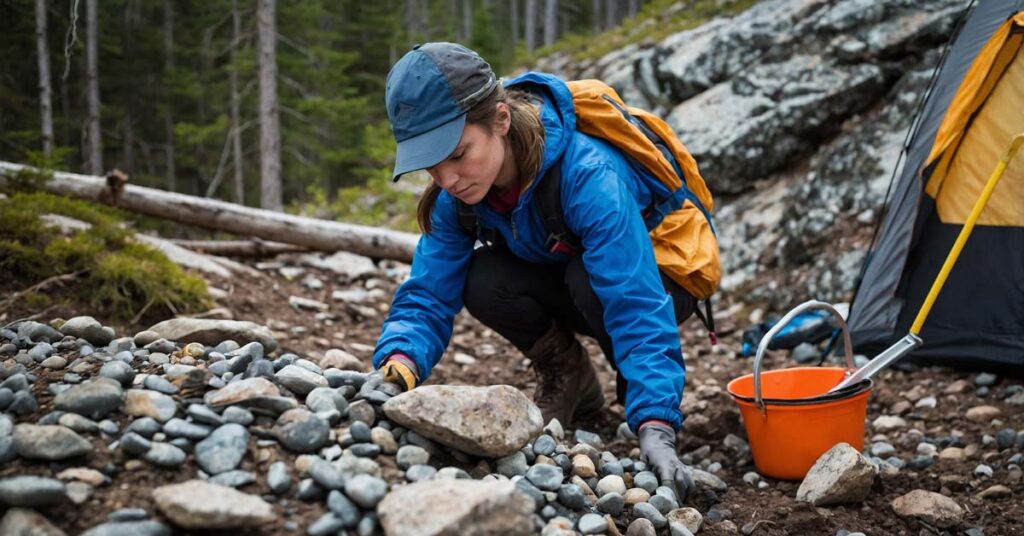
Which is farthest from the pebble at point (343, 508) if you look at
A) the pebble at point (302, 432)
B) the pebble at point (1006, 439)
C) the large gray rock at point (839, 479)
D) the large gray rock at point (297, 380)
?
the pebble at point (1006, 439)

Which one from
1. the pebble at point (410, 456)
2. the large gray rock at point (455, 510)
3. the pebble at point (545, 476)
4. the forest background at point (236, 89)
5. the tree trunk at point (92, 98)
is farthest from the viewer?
the tree trunk at point (92, 98)

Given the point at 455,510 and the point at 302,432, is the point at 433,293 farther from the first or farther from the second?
the point at 455,510

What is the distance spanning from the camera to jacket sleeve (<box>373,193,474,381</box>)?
3020 millimetres

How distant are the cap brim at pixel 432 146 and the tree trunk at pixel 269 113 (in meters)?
8.74

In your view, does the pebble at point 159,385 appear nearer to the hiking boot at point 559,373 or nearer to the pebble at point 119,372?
the pebble at point 119,372

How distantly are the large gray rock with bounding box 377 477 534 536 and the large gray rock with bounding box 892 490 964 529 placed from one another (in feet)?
5.33

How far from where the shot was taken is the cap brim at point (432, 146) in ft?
8.19

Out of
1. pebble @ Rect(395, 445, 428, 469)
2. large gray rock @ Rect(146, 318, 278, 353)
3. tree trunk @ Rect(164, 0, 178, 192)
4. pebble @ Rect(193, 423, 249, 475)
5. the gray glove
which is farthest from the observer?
tree trunk @ Rect(164, 0, 178, 192)

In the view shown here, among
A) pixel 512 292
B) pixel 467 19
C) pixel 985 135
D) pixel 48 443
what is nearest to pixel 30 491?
pixel 48 443

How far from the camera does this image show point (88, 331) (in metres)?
2.87

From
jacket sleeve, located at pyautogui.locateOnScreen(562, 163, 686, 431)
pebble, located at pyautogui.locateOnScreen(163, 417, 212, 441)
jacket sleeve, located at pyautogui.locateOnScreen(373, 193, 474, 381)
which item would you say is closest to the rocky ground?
pebble, located at pyautogui.locateOnScreen(163, 417, 212, 441)

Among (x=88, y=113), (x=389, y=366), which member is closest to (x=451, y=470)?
(x=389, y=366)

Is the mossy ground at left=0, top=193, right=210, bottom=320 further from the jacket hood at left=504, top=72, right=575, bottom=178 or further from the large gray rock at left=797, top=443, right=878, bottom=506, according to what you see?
the large gray rock at left=797, top=443, right=878, bottom=506

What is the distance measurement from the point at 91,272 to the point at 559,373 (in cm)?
296
